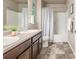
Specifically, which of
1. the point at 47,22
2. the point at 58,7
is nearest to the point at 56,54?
the point at 47,22

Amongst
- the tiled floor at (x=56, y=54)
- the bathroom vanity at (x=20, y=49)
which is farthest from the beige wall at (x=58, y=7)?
the bathroom vanity at (x=20, y=49)

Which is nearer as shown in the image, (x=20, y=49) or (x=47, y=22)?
(x=20, y=49)

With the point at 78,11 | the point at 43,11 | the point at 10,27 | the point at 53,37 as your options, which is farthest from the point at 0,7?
the point at 53,37

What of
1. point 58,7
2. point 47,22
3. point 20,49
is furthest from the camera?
point 58,7

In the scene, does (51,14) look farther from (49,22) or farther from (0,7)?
(0,7)

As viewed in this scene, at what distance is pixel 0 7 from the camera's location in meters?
0.80

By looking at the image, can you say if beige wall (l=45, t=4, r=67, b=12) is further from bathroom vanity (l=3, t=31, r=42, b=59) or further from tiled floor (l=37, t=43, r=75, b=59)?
bathroom vanity (l=3, t=31, r=42, b=59)

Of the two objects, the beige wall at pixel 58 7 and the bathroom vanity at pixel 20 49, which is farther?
the beige wall at pixel 58 7

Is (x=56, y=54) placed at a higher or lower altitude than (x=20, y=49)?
lower

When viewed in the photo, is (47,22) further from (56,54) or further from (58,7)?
(56,54)

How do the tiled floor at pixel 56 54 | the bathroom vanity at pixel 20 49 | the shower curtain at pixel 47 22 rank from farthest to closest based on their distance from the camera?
the shower curtain at pixel 47 22 → the tiled floor at pixel 56 54 → the bathroom vanity at pixel 20 49

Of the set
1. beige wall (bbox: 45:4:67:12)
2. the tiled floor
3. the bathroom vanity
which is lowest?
the tiled floor

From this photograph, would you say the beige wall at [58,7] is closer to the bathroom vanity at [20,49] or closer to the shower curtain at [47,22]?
the shower curtain at [47,22]

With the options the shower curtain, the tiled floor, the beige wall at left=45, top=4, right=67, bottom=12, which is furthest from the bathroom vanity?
the beige wall at left=45, top=4, right=67, bottom=12
